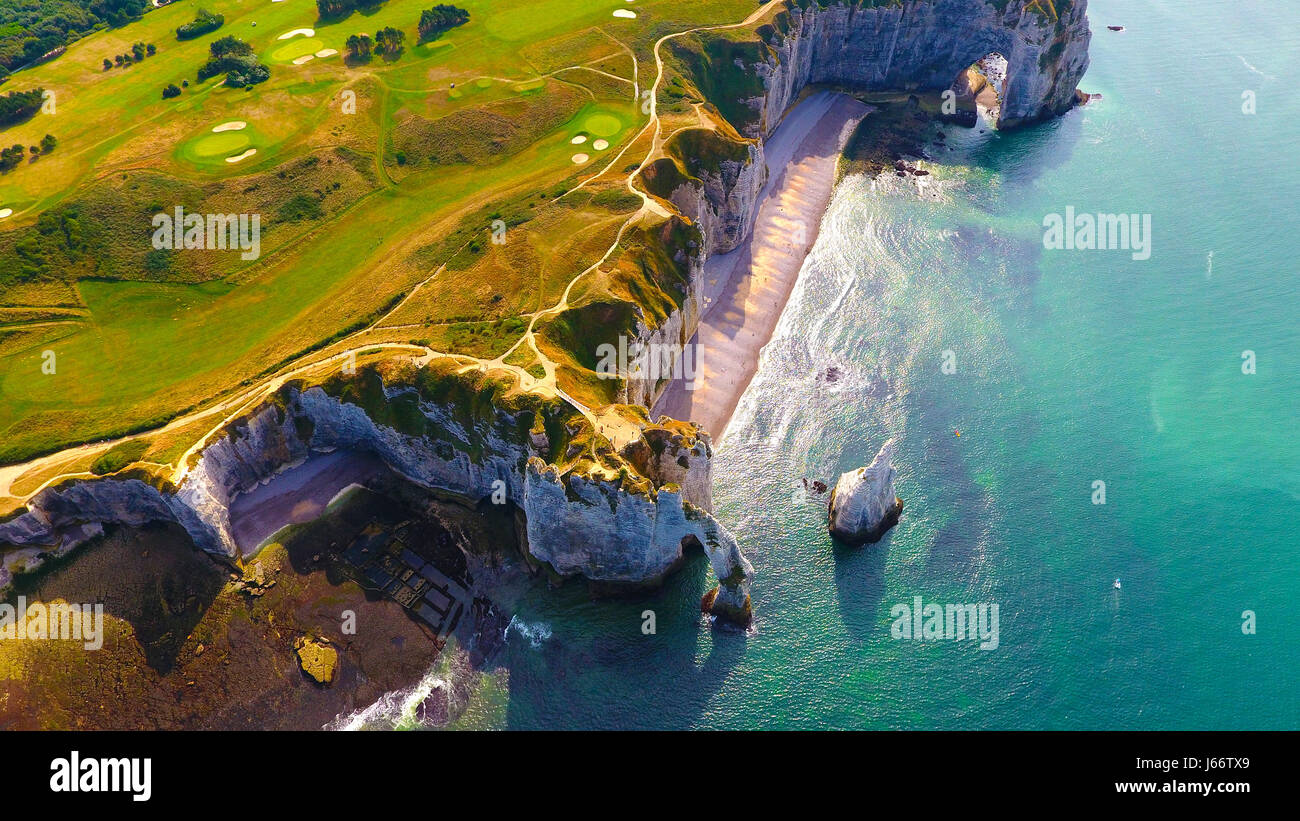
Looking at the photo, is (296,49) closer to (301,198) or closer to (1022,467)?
(301,198)

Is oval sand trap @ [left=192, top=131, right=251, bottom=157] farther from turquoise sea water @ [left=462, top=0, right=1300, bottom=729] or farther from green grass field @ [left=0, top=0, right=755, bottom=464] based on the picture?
turquoise sea water @ [left=462, top=0, right=1300, bottom=729]

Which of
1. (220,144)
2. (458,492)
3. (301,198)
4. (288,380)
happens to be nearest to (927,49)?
(301,198)

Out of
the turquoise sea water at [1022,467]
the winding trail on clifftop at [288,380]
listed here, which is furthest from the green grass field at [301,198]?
the turquoise sea water at [1022,467]

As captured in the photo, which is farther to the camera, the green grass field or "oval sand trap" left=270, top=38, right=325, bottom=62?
"oval sand trap" left=270, top=38, right=325, bottom=62

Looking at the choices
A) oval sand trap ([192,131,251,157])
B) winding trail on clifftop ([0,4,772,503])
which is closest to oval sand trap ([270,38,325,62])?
oval sand trap ([192,131,251,157])

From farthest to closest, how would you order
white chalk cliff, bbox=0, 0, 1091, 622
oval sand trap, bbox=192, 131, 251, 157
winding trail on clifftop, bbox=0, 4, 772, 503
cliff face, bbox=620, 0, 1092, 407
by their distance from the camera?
cliff face, bbox=620, 0, 1092, 407
oval sand trap, bbox=192, 131, 251, 157
winding trail on clifftop, bbox=0, 4, 772, 503
white chalk cliff, bbox=0, 0, 1091, 622
